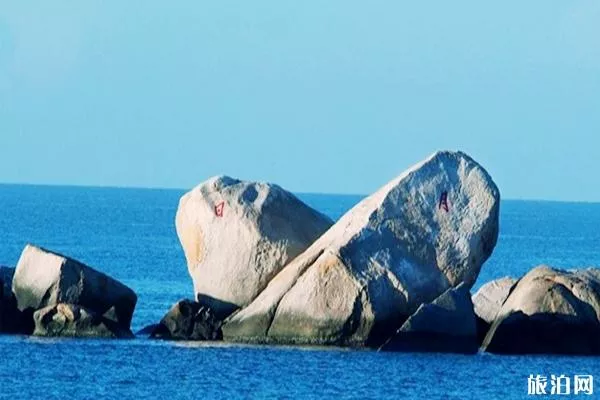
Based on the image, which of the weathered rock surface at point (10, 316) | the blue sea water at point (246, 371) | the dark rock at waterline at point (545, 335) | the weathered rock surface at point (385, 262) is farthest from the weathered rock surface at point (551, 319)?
the weathered rock surface at point (10, 316)

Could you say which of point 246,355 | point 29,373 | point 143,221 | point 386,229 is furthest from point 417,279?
point 143,221

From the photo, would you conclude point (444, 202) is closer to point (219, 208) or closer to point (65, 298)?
point (219, 208)

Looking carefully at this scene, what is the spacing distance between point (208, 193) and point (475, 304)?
6.71 meters

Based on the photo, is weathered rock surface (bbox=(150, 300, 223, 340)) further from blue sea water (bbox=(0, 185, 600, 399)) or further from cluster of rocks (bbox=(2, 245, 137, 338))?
cluster of rocks (bbox=(2, 245, 137, 338))

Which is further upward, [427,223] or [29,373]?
[427,223]

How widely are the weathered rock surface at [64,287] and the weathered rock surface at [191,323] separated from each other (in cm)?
98

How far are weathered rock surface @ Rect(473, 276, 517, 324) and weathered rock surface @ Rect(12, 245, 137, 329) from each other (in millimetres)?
7979

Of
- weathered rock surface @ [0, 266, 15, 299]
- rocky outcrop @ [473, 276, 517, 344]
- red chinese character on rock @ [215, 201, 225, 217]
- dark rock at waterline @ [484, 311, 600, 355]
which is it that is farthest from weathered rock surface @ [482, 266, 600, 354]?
weathered rock surface @ [0, 266, 15, 299]

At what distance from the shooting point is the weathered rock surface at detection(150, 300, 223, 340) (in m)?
45.6

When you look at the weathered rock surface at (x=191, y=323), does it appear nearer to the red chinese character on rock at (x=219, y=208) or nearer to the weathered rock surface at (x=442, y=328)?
the red chinese character on rock at (x=219, y=208)

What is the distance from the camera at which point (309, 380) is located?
40125mm

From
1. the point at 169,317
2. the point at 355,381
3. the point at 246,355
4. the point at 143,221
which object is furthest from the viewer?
the point at 143,221

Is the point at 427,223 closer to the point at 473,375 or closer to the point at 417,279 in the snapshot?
the point at 417,279

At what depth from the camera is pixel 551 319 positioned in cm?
4391
